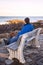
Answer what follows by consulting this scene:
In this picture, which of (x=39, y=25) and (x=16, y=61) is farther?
(x=39, y=25)

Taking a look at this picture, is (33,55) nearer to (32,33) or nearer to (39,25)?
(32,33)

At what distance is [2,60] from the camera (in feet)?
12.3

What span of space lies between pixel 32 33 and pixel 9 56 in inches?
25.8

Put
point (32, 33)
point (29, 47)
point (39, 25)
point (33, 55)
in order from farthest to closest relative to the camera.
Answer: point (39, 25) < point (29, 47) < point (33, 55) < point (32, 33)

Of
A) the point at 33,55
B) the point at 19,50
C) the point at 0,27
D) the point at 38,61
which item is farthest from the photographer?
the point at 0,27

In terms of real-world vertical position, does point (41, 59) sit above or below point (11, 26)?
above

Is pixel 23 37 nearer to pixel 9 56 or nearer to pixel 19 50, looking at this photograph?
pixel 19 50

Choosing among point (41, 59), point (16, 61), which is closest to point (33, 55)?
point (41, 59)

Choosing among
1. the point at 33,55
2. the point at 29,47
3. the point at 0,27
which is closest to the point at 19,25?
the point at 0,27

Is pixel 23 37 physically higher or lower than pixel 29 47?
higher

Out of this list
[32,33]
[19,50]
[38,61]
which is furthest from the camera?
[38,61]

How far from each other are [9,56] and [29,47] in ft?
6.64

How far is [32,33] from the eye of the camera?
3.52 meters

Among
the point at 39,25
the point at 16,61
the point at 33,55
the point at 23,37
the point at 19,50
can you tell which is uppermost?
the point at 23,37
